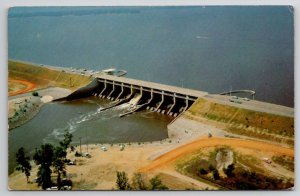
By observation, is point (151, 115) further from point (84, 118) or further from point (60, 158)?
point (60, 158)

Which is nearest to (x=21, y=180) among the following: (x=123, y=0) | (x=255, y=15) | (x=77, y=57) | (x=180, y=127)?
(x=77, y=57)

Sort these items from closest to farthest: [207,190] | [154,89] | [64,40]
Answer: [207,190], [64,40], [154,89]

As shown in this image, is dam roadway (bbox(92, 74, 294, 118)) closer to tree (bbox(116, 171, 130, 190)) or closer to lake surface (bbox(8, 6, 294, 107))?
lake surface (bbox(8, 6, 294, 107))

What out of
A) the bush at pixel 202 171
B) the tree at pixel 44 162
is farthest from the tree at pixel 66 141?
the bush at pixel 202 171

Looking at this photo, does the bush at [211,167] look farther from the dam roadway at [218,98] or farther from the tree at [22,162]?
the tree at [22,162]

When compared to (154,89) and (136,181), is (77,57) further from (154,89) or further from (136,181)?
(136,181)

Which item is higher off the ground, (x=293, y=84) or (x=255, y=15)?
(x=255, y=15)

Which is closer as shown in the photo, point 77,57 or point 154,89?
point 77,57
